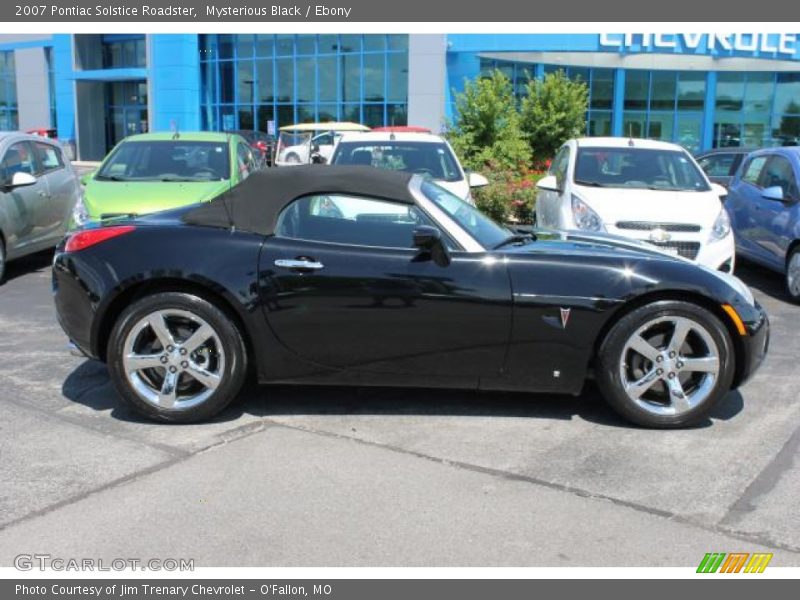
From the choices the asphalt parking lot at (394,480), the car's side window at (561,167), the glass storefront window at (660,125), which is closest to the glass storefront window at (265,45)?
the glass storefront window at (660,125)

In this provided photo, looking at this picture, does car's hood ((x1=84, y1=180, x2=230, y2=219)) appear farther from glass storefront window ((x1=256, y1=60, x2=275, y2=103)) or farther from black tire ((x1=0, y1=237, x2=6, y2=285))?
glass storefront window ((x1=256, y1=60, x2=275, y2=103))

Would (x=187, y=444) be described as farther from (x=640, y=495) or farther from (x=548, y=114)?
(x=548, y=114)

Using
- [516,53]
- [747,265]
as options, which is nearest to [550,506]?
[747,265]

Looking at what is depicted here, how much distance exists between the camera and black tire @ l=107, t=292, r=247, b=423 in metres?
4.60

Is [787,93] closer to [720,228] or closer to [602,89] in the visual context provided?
[602,89]

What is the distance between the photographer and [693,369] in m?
4.59

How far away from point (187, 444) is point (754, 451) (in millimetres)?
3115

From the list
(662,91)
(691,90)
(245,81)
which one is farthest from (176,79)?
(691,90)

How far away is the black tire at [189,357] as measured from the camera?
4.60 m

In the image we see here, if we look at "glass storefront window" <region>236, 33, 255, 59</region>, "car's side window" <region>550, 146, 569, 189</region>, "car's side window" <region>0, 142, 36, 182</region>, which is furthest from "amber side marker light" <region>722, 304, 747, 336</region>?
"glass storefront window" <region>236, 33, 255, 59</region>

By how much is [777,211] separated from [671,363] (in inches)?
205

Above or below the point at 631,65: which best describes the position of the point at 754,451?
below

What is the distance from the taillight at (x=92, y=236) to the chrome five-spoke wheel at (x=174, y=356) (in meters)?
0.57

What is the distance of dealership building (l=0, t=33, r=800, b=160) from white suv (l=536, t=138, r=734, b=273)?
1782 centimetres
